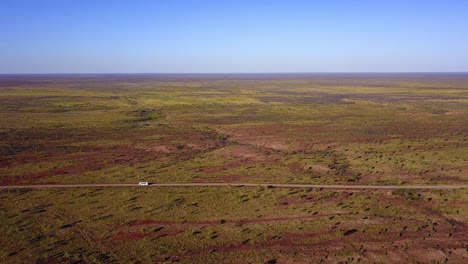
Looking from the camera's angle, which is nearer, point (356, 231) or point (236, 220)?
point (356, 231)

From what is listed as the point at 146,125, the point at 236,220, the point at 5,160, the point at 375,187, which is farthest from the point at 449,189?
the point at 146,125

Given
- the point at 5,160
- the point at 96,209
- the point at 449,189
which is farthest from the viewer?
the point at 5,160

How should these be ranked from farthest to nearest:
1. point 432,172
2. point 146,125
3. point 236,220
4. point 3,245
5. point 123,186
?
point 146,125
point 432,172
point 123,186
point 236,220
point 3,245

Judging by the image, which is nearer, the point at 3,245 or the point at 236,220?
the point at 3,245

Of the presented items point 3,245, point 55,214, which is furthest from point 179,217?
point 3,245

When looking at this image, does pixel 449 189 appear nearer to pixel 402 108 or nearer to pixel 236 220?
pixel 236 220

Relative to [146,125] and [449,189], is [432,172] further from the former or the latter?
[146,125]
